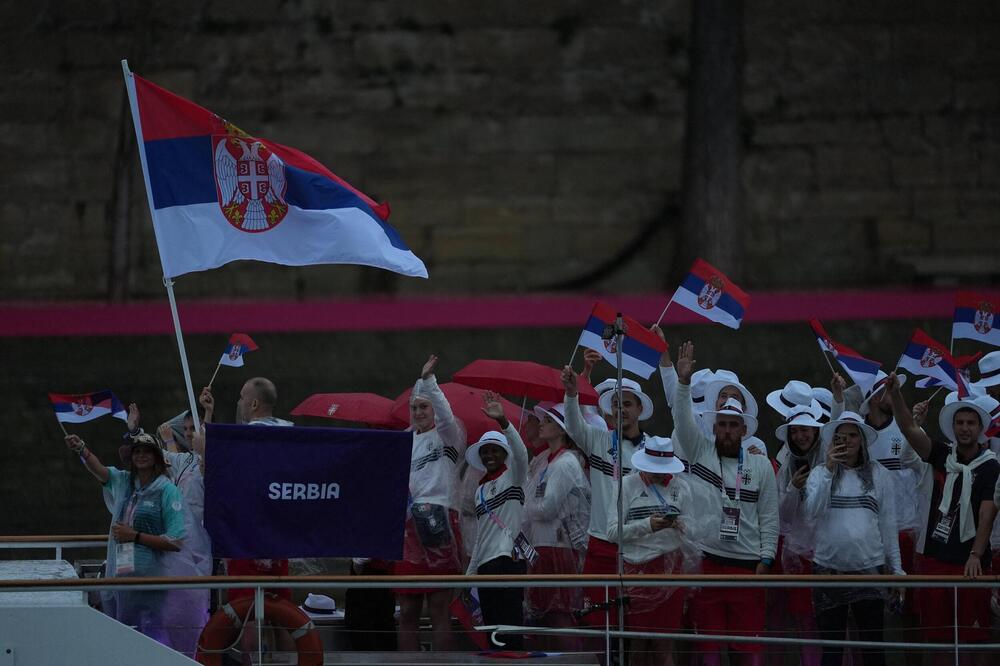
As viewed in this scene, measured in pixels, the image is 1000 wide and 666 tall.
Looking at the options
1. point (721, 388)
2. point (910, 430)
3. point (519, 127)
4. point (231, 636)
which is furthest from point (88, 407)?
point (519, 127)

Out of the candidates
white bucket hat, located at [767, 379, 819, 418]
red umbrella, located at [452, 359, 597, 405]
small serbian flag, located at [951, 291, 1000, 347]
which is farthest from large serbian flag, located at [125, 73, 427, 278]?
small serbian flag, located at [951, 291, 1000, 347]

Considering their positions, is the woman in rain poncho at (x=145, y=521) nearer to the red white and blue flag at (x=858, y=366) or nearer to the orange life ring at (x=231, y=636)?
the orange life ring at (x=231, y=636)

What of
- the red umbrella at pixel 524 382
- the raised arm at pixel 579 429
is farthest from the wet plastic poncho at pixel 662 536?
the red umbrella at pixel 524 382

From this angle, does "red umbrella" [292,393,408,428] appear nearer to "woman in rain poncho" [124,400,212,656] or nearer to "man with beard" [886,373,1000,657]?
"woman in rain poncho" [124,400,212,656]

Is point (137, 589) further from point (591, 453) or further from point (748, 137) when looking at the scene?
point (748, 137)

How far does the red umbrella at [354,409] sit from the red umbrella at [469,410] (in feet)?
0.25

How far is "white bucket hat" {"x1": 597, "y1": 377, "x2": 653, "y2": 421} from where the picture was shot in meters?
8.73

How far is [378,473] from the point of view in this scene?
7.89 m

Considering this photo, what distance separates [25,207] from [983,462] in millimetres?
10469

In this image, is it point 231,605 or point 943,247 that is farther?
point 943,247

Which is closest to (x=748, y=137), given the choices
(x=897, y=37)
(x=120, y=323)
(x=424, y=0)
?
(x=897, y=37)

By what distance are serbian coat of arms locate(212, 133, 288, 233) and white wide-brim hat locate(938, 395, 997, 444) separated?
3.97 metres

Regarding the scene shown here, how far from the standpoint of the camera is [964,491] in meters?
8.24

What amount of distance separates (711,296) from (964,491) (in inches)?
76.4
